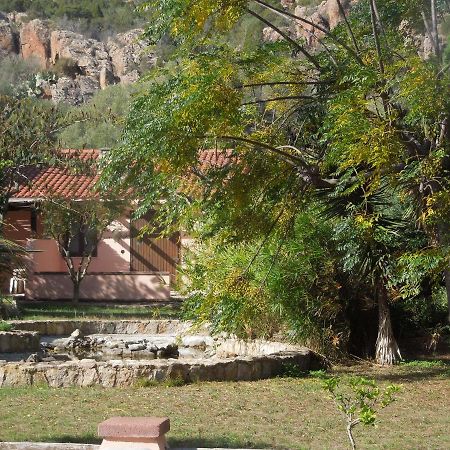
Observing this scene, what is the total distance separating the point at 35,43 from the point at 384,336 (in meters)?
56.6

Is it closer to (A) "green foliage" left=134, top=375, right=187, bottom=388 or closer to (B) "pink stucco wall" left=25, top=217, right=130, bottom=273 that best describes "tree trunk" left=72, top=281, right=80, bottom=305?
(B) "pink stucco wall" left=25, top=217, right=130, bottom=273

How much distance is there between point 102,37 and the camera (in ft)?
226

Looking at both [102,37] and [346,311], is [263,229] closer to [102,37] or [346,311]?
[346,311]

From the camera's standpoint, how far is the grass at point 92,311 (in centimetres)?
2248

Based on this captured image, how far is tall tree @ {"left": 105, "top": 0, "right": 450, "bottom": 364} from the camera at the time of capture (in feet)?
33.1

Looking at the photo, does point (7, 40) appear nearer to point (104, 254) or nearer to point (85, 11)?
point (85, 11)

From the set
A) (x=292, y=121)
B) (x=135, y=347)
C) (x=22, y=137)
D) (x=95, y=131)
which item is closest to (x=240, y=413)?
(x=292, y=121)

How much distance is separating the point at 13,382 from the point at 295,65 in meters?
5.83

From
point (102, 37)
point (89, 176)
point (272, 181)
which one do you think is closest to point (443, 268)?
point (272, 181)

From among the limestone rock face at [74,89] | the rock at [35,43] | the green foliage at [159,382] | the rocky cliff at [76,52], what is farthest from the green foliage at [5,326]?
the rock at [35,43]

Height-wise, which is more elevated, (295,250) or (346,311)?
(295,250)

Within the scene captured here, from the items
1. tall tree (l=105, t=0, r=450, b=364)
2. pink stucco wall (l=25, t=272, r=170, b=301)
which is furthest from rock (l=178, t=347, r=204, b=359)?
pink stucco wall (l=25, t=272, r=170, b=301)

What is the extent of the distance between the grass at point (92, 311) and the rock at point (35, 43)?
4260 cm

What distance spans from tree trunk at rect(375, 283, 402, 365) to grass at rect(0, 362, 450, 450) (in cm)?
146
